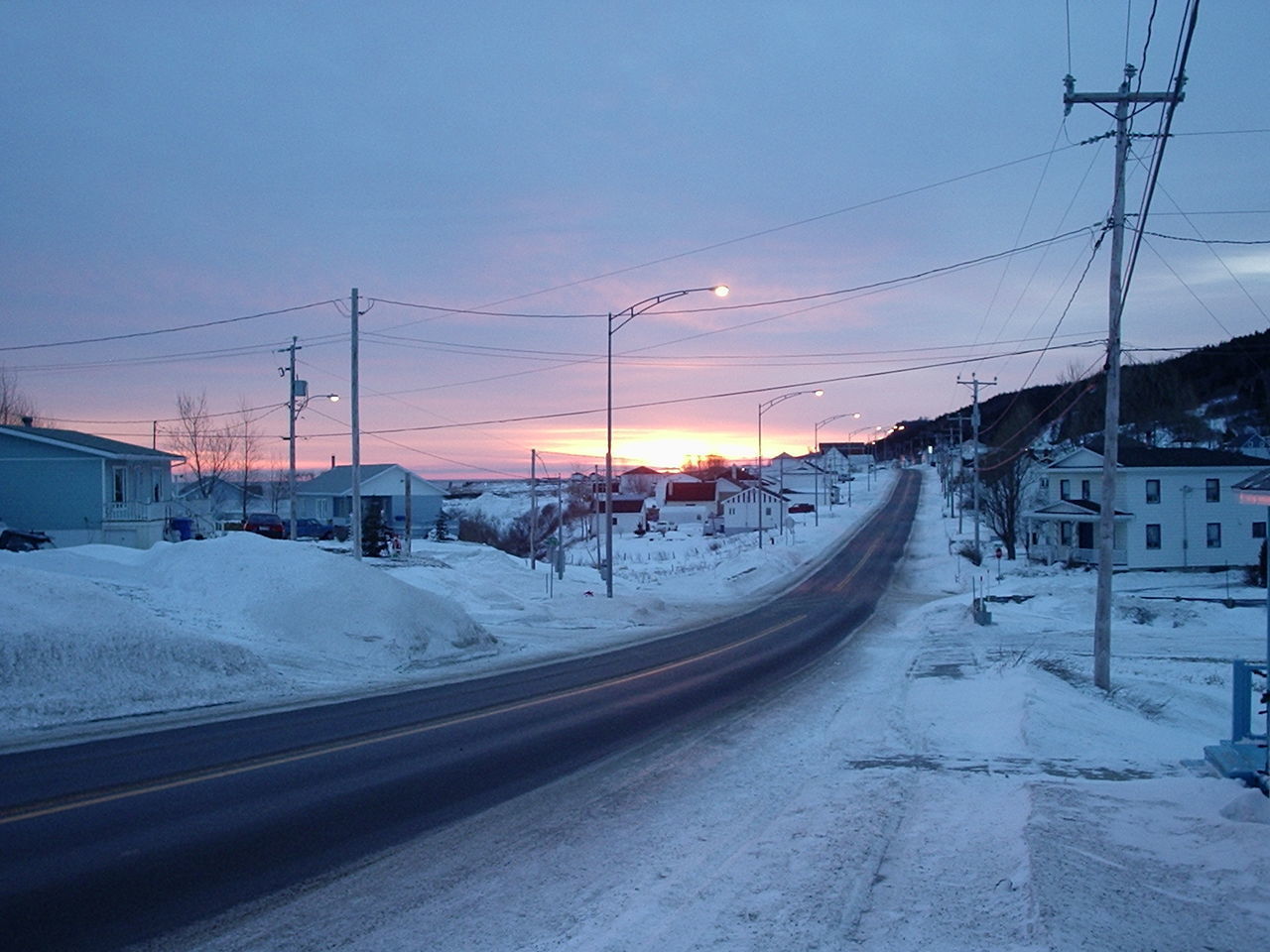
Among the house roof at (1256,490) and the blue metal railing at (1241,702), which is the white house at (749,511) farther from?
the house roof at (1256,490)

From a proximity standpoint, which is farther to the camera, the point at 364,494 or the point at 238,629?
the point at 364,494

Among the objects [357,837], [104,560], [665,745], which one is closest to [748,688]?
[665,745]

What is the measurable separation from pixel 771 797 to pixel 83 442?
128 ft

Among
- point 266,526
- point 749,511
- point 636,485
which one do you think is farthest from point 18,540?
point 636,485

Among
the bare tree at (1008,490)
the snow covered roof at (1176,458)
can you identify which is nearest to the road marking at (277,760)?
the snow covered roof at (1176,458)

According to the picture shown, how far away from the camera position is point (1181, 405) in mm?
93750

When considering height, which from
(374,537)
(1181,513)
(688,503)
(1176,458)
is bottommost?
(374,537)

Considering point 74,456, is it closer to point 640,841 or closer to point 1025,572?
point 640,841

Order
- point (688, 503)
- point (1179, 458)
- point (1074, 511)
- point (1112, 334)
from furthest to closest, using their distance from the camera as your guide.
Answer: point (688, 503), point (1074, 511), point (1179, 458), point (1112, 334)

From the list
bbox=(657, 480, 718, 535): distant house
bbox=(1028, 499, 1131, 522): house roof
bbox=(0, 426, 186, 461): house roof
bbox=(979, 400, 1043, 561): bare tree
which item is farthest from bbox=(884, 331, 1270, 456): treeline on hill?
bbox=(0, 426, 186, 461): house roof

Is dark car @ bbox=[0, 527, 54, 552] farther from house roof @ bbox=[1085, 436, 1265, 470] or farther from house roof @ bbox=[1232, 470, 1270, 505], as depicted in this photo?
house roof @ bbox=[1085, 436, 1265, 470]

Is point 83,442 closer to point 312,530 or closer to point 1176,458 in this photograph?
point 312,530

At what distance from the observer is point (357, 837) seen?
7.92m

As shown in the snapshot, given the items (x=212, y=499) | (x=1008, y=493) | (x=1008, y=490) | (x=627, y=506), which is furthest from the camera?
(x=627, y=506)
